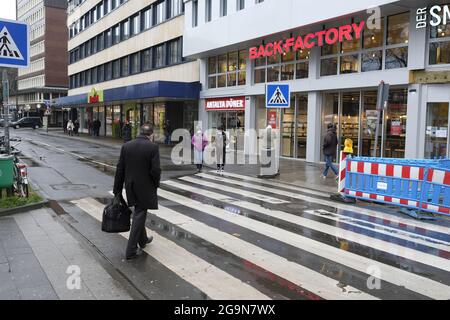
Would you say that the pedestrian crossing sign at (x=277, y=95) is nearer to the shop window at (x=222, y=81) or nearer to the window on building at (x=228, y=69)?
the window on building at (x=228, y=69)

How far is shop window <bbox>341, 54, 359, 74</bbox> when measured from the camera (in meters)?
17.9

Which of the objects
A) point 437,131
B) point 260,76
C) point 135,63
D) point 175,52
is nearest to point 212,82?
point 260,76

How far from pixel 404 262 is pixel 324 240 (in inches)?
55.5

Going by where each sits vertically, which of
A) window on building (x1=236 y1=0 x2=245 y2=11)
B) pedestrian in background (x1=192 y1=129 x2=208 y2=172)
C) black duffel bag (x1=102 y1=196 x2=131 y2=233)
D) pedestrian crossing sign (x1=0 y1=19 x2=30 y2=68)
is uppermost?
window on building (x1=236 y1=0 x2=245 y2=11)

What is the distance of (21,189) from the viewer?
1037 cm

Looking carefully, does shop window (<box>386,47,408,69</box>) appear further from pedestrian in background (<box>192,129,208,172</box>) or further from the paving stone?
the paving stone

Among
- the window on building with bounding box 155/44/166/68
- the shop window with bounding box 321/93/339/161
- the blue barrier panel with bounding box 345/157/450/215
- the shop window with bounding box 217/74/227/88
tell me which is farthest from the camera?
the window on building with bounding box 155/44/166/68

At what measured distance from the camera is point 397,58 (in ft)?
53.4

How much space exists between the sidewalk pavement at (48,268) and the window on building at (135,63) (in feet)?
102

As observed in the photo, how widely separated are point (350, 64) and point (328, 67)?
1.28 m

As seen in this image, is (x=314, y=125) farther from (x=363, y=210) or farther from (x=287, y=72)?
(x=363, y=210)

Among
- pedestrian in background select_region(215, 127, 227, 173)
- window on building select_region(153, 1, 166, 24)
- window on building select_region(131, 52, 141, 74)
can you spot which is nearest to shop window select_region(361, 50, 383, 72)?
pedestrian in background select_region(215, 127, 227, 173)

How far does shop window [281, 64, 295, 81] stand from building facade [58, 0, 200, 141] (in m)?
7.94

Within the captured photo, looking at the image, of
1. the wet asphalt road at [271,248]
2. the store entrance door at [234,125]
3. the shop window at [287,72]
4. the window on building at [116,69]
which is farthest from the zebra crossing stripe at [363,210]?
the window on building at [116,69]
